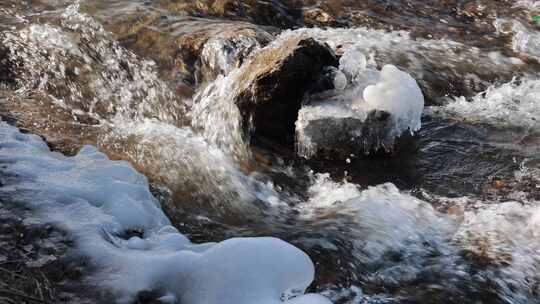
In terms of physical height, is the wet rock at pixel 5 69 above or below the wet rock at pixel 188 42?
below

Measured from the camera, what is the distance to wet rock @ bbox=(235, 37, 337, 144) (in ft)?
14.0

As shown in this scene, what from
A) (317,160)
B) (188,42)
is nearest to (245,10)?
(188,42)

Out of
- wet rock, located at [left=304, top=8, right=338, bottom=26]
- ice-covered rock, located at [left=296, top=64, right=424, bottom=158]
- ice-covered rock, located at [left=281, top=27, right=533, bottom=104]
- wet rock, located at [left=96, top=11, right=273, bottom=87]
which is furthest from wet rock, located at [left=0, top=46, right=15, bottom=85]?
wet rock, located at [left=304, top=8, right=338, bottom=26]

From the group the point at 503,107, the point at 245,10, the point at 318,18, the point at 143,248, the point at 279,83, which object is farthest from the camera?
the point at 318,18

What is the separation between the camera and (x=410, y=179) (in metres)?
4.14

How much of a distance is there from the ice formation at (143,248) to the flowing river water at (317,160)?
0.24m

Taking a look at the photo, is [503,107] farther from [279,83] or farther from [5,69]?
[5,69]

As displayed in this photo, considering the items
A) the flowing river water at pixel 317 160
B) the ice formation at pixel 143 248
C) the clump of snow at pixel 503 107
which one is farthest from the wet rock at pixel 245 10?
the ice formation at pixel 143 248

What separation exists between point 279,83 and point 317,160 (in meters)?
0.64

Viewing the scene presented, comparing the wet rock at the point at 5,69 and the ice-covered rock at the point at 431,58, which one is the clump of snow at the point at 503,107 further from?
the wet rock at the point at 5,69

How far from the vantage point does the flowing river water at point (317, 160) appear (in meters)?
3.18

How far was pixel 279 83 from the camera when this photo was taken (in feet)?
14.1

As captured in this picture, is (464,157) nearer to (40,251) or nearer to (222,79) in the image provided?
(222,79)

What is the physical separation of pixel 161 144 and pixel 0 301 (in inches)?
86.6
